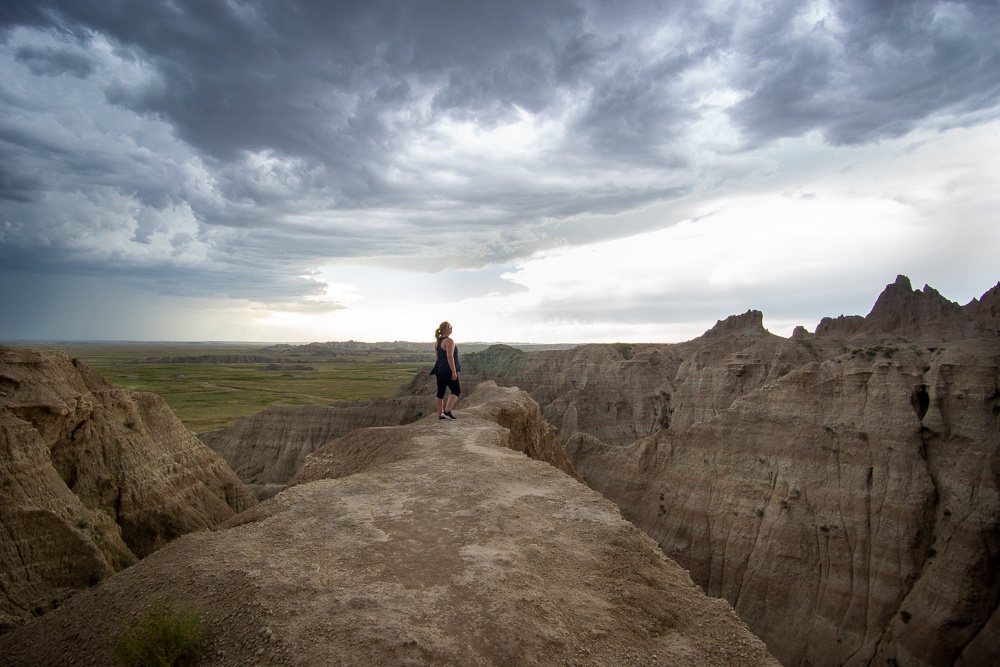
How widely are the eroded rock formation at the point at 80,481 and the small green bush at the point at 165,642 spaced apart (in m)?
8.23

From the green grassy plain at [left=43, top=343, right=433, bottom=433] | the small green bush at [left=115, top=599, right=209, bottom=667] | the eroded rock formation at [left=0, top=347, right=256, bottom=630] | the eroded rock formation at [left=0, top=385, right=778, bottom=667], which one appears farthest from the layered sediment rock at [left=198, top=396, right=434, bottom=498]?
the small green bush at [left=115, top=599, right=209, bottom=667]

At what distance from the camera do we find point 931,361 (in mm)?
22719

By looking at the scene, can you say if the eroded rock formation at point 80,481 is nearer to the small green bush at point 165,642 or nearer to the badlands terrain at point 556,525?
the badlands terrain at point 556,525

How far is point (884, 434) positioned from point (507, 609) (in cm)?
2248

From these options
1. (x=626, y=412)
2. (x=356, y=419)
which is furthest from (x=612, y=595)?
(x=626, y=412)

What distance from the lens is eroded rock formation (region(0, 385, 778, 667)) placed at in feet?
15.1

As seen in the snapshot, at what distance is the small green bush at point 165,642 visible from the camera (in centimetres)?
438

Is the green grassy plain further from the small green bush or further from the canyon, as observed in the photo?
the small green bush

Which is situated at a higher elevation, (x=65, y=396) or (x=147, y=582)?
(x=65, y=396)

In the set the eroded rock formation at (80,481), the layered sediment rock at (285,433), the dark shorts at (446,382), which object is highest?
the dark shorts at (446,382)

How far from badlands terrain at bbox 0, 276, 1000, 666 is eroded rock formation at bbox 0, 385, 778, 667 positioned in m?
0.03

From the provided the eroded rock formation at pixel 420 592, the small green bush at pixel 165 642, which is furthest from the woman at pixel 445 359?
the small green bush at pixel 165 642

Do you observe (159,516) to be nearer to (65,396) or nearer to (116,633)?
(65,396)

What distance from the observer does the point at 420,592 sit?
529 cm
